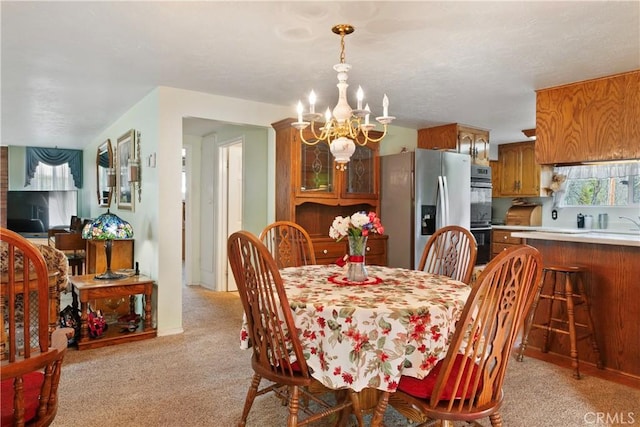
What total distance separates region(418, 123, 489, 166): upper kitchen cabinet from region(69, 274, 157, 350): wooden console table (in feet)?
12.0

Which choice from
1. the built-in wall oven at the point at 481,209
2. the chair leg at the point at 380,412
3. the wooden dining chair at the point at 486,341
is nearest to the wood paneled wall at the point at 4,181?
the built-in wall oven at the point at 481,209

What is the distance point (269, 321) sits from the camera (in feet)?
5.59

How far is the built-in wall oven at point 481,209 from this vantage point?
5164mm

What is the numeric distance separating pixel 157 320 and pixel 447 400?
2.83 metres

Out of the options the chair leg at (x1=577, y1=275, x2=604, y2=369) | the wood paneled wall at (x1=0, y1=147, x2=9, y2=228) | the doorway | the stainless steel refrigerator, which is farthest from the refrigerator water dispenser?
the wood paneled wall at (x1=0, y1=147, x2=9, y2=228)

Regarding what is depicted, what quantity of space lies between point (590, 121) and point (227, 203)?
12.8 ft

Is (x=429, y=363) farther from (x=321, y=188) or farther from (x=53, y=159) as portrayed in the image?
(x=53, y=159)

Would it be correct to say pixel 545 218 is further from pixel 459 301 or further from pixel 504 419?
pixel 459 301

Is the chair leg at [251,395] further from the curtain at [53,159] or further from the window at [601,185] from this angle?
the curtain at [53,159]

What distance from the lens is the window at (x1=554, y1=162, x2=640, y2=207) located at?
532cm

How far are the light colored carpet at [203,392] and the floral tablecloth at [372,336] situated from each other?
0.69 meters

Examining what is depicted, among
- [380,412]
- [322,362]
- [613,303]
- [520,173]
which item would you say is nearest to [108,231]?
[322,362]

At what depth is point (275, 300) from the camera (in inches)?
67.3

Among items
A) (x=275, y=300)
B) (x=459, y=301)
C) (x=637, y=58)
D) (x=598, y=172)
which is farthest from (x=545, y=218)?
(x=275, y=300)
